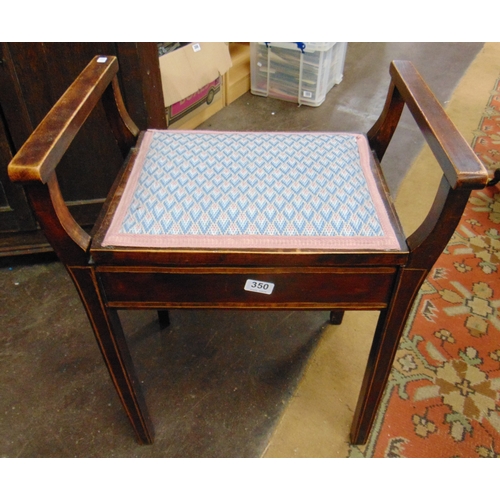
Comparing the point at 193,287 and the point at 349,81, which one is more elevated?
the point at 193,287

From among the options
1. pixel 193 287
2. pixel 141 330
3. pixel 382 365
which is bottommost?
pixel 141 330

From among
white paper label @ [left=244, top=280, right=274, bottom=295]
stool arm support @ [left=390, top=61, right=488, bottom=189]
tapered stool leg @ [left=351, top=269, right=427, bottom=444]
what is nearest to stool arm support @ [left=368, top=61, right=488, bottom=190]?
stool arm support @ [left=390, top=61, right=488, bottom=189]

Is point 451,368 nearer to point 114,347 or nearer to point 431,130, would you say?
point 431,130

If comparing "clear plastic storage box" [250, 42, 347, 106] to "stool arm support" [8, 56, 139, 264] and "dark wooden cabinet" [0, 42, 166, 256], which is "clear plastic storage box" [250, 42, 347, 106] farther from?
"stool arm support" [8, 56, 139, 264]

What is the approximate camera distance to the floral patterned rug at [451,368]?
98 centimetres

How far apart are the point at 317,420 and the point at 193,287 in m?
0.51

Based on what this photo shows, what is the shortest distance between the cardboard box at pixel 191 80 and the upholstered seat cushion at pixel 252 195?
0.91m

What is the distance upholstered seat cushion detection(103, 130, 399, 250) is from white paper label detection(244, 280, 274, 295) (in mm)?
69

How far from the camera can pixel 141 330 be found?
1211 millimetres

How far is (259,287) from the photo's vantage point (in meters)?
0.70

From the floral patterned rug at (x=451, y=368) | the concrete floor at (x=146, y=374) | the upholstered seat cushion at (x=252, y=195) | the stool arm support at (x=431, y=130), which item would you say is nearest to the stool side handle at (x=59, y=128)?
the upholstered seat cushion at (x=252, y=195)

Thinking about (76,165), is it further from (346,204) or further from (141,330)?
(346,204)

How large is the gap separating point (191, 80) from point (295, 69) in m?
0.69

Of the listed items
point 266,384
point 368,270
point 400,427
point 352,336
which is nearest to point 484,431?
point 400,427
